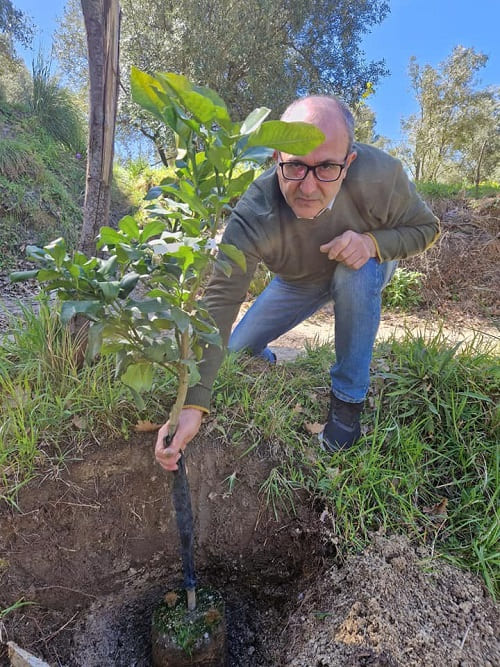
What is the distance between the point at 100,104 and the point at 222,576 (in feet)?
6.33

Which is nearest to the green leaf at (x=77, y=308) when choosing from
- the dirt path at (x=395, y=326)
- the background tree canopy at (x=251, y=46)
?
the dirt path at (x=395, y=326)

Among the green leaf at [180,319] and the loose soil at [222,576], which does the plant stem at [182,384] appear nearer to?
the green leaf at [180,319]

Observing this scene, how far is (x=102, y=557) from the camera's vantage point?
1562 mm

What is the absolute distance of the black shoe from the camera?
1.74 m

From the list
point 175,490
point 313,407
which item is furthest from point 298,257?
point 175,490

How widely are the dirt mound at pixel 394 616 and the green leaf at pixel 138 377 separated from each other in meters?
0.94

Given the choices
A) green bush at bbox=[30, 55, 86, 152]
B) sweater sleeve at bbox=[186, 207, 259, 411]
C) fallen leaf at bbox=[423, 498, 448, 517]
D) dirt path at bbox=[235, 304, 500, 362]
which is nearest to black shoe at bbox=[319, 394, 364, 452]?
fallen leaf at bbox=[423, 498, 448, 517]

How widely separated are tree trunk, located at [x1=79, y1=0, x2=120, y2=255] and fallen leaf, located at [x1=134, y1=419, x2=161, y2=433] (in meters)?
0.77

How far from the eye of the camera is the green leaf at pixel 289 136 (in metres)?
0.78

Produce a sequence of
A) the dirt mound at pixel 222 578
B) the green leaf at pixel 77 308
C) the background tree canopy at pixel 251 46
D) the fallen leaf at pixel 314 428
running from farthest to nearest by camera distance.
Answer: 1. the background tree canopy at pixel 251 46
2. the fallen leaf at pixel 314 428
3. the dirt mound at pixel 222 578
4. the green leaf at pixel 77 308

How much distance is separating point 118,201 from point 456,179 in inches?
571

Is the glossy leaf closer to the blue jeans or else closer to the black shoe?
the blue jeans

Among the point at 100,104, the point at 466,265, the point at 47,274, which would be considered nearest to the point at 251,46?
the point at 466,265

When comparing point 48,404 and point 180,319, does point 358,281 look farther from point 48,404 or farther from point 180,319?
point 48,404
